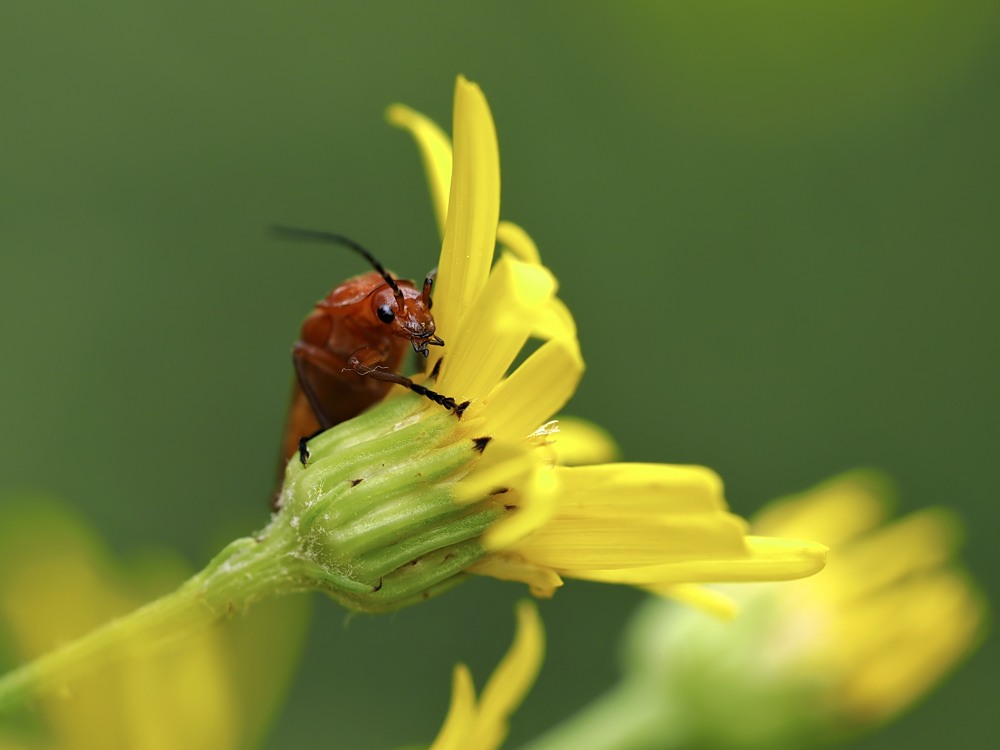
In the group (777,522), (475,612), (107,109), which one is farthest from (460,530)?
→ (107,109)

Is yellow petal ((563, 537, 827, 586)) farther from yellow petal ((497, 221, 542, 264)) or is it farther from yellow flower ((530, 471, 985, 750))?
yellow flower ((530, 471, 985, 750))

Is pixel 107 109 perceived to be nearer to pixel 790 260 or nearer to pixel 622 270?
pixel 622 270

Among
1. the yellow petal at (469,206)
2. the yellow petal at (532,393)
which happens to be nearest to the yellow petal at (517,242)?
the yellow petal at (469,206)

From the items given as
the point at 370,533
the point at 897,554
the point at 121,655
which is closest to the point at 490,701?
the point at 370,533

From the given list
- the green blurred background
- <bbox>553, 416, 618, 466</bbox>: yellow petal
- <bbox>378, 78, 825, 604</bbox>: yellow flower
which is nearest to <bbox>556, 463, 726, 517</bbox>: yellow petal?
<bbox>378, 78, 825, 604</bbox>: yellow flower

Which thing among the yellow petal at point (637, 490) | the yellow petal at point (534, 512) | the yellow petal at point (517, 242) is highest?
the yellow petal at point (517, 242)

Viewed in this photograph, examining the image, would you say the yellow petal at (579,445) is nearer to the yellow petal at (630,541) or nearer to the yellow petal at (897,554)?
the yellow petal at (630,541)
